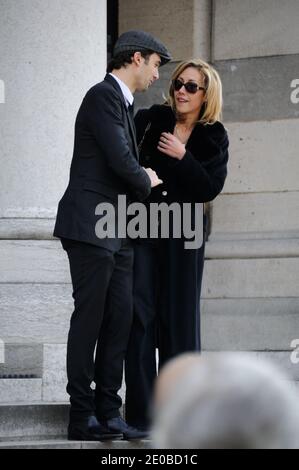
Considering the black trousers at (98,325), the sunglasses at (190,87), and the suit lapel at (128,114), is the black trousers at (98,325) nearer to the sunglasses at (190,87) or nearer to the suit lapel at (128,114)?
the suit lapel at (128,114)

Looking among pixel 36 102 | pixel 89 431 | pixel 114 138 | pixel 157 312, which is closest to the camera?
pixel 114 138

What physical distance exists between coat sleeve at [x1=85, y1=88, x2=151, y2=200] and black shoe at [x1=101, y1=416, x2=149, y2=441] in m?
1.02

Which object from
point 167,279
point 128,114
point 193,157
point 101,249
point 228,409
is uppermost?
point 128,114

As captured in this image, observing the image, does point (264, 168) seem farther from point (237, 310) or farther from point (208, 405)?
point (208, 405)

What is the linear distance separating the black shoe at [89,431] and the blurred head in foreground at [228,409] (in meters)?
3.88

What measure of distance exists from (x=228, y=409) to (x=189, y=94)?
13.8 ft

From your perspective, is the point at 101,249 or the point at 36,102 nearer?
the point at 101,249

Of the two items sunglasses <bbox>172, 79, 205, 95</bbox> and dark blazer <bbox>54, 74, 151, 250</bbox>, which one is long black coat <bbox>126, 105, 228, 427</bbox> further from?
dark blazer <bbox>54, 74, 151, 250</bbox>

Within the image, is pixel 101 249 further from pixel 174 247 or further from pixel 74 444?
pixel 74 444

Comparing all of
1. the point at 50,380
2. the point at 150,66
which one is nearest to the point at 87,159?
the point at 150,66

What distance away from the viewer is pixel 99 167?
515cm

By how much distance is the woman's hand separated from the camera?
5324 mm

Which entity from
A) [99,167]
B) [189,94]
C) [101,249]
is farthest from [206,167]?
[101,249]

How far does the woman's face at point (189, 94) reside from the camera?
5.39 m
